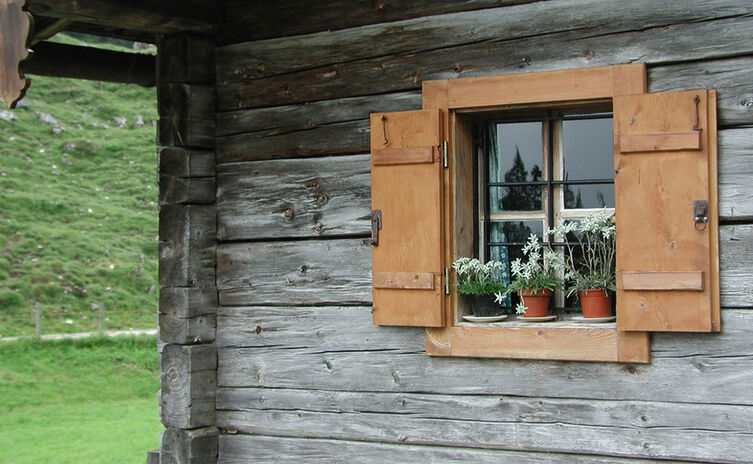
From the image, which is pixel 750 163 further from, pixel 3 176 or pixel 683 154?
pixel 3 176

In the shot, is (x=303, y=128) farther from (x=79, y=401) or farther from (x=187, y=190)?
(x=79, y=401)

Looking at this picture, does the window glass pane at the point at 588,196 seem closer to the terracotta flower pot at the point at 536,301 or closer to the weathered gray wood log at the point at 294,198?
the terracotta flower pot at the point at 536,301

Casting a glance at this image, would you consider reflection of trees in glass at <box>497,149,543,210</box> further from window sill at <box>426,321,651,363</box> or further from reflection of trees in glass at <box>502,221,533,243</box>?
window sill at <box>426,321,651,363</box>

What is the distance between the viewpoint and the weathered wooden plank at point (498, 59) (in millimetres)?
4352

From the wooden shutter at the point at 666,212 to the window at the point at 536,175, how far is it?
42cm

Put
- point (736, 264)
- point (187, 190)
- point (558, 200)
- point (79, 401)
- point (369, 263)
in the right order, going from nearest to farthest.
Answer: point (736, 264), point (558, 200), point (369, 263), point (187, 190), point (79, 401)

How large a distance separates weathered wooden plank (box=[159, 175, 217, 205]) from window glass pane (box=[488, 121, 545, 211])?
1.71 meters

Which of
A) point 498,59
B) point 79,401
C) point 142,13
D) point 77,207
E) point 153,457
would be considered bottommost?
point 79,401

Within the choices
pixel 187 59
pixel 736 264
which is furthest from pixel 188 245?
pixel 736 264

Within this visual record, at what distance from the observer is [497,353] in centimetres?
470

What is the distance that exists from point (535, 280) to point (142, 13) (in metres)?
2.56

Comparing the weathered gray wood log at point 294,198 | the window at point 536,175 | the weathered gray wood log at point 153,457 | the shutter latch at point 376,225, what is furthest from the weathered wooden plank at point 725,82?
the weathered gray wood log at point 153,457

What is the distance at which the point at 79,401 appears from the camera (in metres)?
15.8

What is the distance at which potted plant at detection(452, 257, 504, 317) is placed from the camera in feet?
15.7
